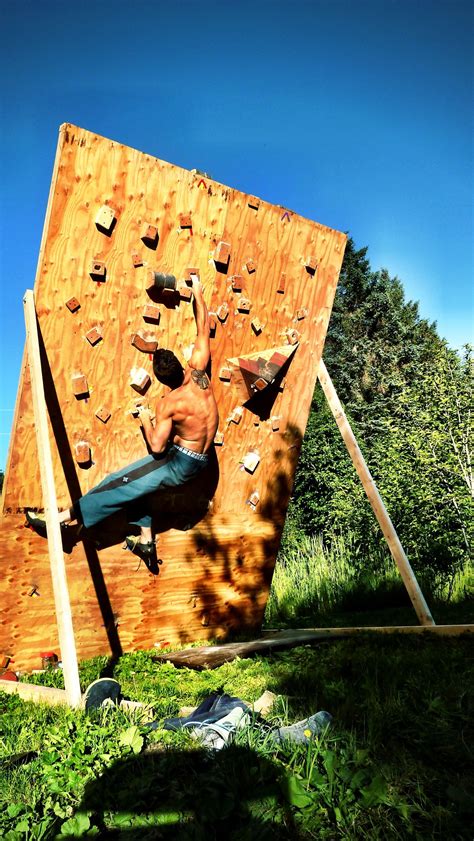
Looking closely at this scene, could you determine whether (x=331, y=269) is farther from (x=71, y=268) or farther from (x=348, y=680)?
(x=348, y=680)

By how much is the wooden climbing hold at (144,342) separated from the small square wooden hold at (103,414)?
1.96 feet

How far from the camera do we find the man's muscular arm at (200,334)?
4641mm

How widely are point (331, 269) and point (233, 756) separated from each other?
462 cm

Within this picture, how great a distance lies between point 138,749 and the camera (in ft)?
8.40

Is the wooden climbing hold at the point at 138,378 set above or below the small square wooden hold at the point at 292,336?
below

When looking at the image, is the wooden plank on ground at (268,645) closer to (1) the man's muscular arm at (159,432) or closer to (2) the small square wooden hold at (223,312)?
(1) the man's muscular arm at (159,432)

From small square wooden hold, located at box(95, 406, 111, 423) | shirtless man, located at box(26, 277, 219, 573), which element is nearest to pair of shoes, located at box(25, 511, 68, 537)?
shirtless man, located at box(26, 277, 219, 573)

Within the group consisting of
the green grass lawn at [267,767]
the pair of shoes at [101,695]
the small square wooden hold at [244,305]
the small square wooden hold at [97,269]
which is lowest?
the green grass lawn at [267,767]

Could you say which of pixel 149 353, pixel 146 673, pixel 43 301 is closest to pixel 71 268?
pixel 43 301

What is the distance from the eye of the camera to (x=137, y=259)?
447 centimetres

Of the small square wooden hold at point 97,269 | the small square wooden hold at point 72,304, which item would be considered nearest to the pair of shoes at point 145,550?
the small square wooden hold at point 72,304

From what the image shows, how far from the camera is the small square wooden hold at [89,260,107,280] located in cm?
429

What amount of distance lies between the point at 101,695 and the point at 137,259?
326 centimetres

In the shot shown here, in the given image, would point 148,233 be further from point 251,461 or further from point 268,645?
point 268,645
